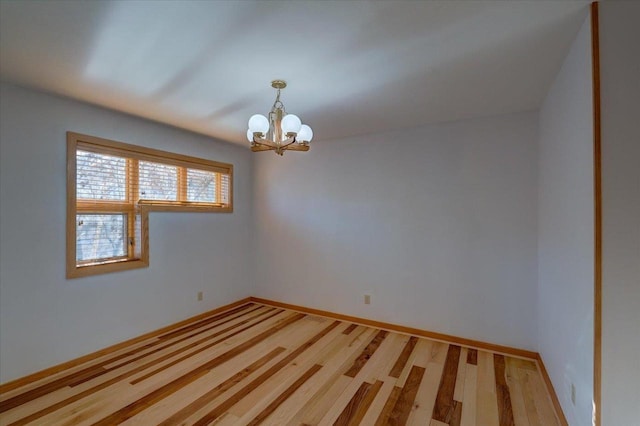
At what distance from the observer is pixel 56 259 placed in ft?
8.19

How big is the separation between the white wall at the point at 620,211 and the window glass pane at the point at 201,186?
12.5 feet

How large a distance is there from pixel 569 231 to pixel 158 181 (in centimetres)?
379

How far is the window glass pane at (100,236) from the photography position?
271 cm

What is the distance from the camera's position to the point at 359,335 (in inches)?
129

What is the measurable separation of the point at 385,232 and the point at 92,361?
3.21 meters

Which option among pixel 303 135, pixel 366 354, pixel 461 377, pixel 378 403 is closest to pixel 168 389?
pixel 378 403

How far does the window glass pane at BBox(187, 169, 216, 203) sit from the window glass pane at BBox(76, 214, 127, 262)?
2.75ft

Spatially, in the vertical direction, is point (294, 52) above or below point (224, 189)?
above

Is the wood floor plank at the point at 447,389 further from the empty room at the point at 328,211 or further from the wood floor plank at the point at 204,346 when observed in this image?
the wood floor plank at the point at 204,346

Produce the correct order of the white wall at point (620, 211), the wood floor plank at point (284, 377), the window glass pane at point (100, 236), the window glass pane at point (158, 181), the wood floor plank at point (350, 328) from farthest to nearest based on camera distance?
the wood floor plank at point (350, 328)
the window glass pane at point (158, 181)
the window glass pane at point (100, 236)
the wood floor plank at point (284, 377)
the white wall at point (620, 211)

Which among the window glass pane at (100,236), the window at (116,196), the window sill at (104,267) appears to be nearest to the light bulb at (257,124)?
the window at (116,196)

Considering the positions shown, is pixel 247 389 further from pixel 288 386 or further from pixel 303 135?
pixel 303 135

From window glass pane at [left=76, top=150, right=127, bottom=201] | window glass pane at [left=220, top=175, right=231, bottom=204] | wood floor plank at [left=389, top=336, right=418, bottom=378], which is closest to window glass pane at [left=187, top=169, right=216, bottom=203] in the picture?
window glass pane at [left=220, top=175, right=231, bottom=204]

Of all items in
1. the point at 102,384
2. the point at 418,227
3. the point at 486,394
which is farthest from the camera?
the point at 418,227
